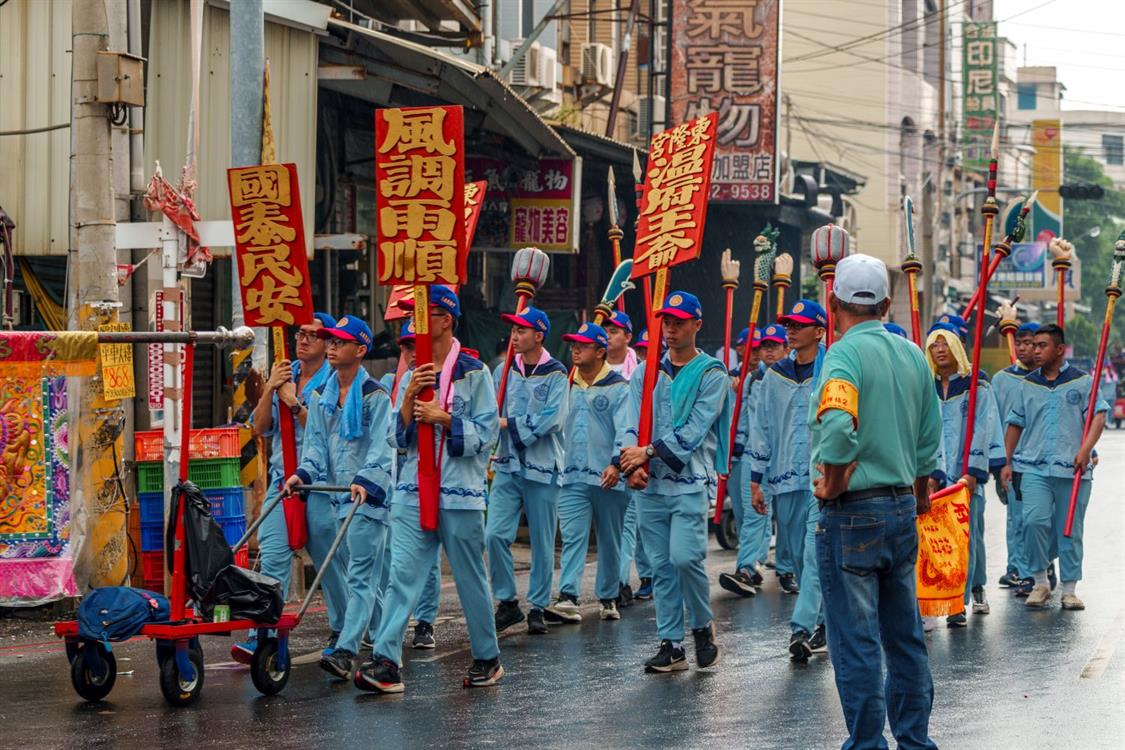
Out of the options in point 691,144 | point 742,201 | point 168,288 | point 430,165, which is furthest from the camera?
point 742,201

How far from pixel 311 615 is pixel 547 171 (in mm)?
8540

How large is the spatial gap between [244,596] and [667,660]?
2.33 meters

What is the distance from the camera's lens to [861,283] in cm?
684

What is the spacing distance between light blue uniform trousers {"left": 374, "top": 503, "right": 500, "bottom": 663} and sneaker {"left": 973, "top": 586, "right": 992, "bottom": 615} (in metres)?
4.30

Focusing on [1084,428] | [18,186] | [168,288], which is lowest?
[1084,428]

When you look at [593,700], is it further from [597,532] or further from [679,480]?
[597,532]

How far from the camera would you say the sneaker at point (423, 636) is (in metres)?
10.5

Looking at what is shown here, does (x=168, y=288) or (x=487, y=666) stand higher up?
(x=168, y=288)

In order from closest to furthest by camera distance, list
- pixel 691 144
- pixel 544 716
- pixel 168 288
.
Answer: pixel 544 716 < pixel 691 144 < pixel 168 288

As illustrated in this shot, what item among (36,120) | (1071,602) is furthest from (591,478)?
(36,120)

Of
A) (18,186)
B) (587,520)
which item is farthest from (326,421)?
(18,186)

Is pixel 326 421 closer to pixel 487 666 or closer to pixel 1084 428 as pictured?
pixel 487 666

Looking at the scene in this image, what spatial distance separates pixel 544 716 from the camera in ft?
26.8

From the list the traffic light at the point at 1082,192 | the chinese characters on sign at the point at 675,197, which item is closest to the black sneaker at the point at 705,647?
the chinese characters on sign at the point at 675,197
